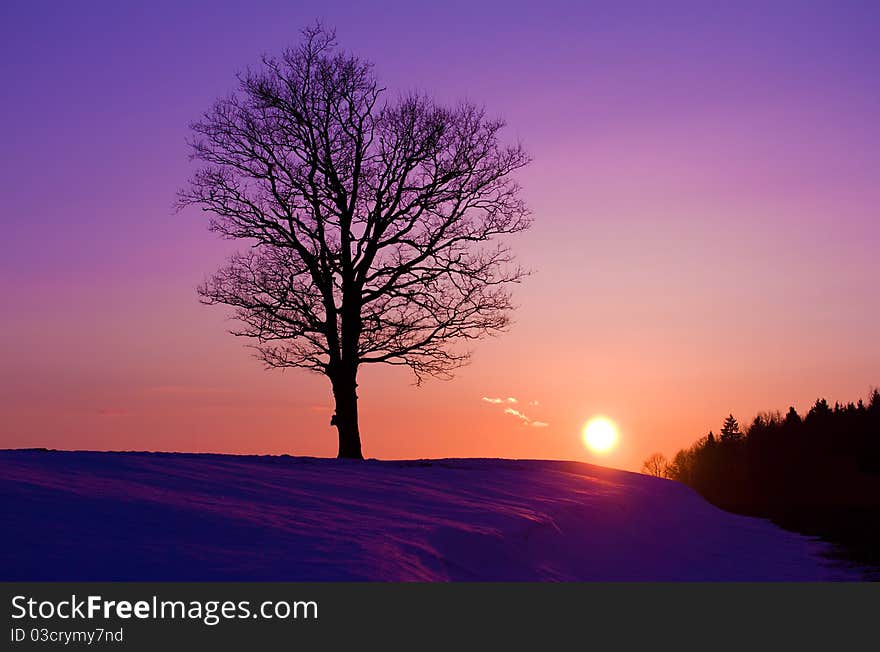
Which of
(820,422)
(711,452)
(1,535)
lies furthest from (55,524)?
(711,452)

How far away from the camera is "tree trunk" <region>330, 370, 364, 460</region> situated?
87.1 ft

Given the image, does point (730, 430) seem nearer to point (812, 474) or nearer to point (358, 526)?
point (812, 474)

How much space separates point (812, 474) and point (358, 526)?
173ft

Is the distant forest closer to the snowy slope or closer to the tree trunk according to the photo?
the snowy slope

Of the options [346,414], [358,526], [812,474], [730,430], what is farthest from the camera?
[730,430]

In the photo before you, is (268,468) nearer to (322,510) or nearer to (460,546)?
(322,510)

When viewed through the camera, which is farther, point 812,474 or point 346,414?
point 812,474

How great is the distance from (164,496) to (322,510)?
7.54ft

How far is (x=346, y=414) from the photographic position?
26.6 m

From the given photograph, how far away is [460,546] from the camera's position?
1268 centimetres

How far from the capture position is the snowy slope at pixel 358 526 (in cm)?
969

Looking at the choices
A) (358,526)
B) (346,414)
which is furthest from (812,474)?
(358,526)

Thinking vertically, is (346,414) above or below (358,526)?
above

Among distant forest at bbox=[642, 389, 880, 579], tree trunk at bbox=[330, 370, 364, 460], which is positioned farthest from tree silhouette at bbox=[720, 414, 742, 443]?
tree trunk at bbox=[330, 370, 364, 460]
